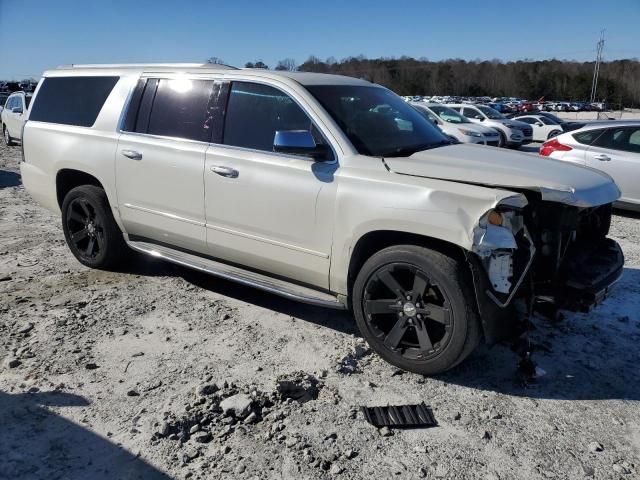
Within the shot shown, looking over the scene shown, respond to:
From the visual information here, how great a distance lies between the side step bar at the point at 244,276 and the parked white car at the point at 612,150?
5849mm

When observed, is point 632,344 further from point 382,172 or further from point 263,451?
point 263,451

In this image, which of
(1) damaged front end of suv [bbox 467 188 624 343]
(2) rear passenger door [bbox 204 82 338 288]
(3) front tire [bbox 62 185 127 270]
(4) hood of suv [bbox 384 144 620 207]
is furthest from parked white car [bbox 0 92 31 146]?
(1) damaged front end of suv [bbox 467 188 624 343]

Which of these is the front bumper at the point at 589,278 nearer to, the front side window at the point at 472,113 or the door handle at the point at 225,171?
the door handle at the point at 225,171

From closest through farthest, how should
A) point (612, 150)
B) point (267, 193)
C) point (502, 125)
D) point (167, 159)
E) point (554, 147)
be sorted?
point (267, 193) → point (167, 159) → point (612, 150) → point (554, 147) → point (502, 125)

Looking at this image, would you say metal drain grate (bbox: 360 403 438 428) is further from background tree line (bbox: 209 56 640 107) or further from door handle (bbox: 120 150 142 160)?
background tree line (bbox: 209 56 640 107)

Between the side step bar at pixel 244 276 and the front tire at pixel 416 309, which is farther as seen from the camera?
the side step bar at pixel 244 276

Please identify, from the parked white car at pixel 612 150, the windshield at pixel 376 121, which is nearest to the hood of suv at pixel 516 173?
the windshield at pixel 376 121

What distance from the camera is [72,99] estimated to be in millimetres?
5484

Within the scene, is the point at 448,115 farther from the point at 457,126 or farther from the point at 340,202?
the point at 340,202

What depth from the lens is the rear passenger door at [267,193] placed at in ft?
12.6

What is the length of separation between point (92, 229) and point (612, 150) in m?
7.36

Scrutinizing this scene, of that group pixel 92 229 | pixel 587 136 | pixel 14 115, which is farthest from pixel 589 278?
pixel 14 115

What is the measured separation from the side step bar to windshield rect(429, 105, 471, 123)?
47.1ft

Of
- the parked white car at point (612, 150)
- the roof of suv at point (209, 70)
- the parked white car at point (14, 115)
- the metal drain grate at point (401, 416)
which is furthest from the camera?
the parked white car at point (14, 115)
